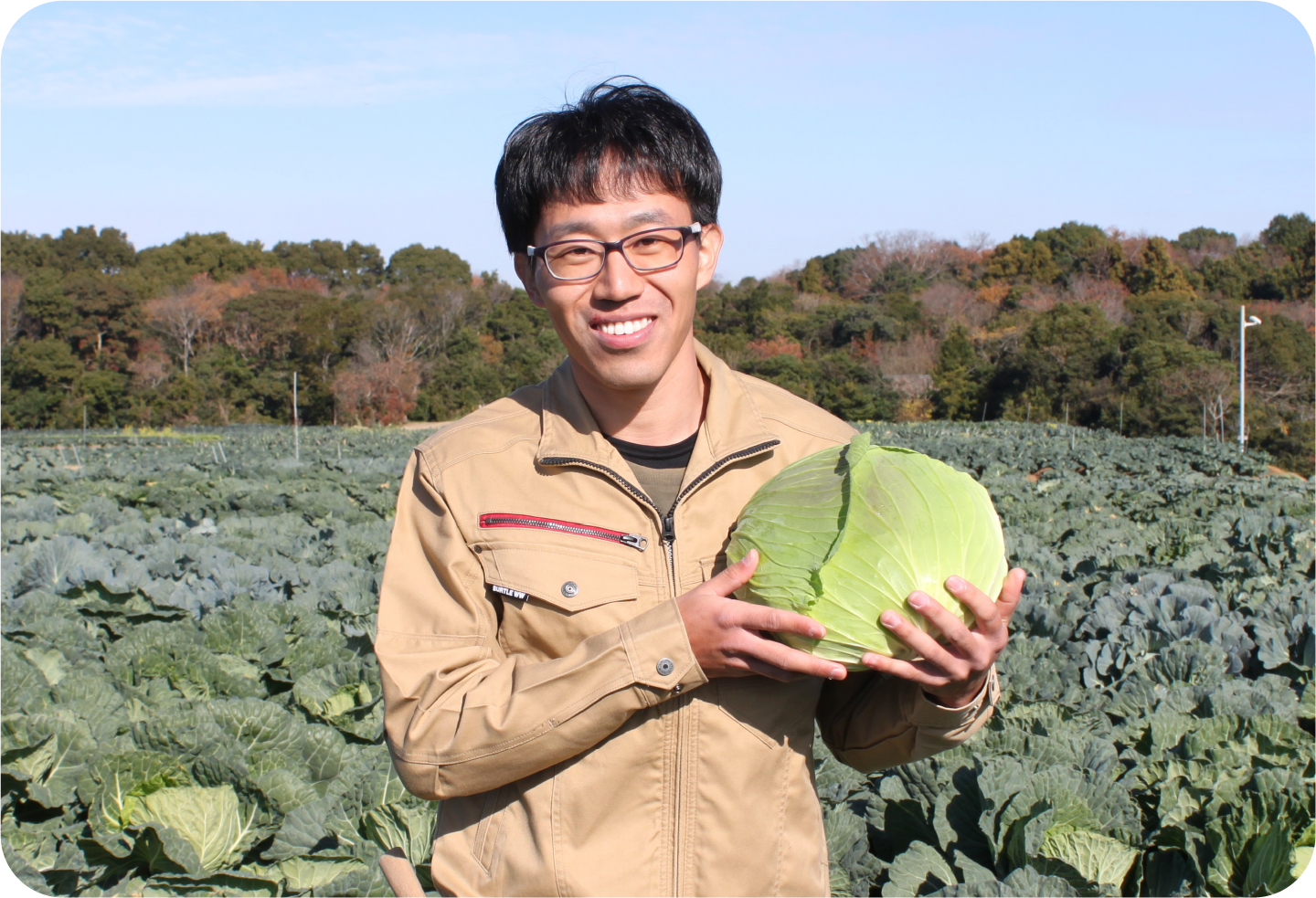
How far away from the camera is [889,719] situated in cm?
172

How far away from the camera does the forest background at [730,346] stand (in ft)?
121

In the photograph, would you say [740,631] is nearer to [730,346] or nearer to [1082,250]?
[730,346]

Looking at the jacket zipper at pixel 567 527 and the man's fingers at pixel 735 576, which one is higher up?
the jacket zipper at pixel 567 527

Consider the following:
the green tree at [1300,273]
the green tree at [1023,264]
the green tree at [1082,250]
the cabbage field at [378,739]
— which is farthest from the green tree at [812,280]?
the cabbage field at [378,739]

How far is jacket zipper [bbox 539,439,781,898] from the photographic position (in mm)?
1578

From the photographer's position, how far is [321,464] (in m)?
14.7

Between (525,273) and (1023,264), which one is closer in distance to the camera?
(525,273)

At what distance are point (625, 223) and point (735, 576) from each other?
648 mm

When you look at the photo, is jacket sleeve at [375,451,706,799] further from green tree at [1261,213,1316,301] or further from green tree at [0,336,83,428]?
green tree at [1261,213,1316,301]

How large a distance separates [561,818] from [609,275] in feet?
2.99

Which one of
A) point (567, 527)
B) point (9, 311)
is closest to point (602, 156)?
point (567, 527)

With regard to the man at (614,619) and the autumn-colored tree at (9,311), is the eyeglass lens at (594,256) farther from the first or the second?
the autumn-colored tree at (9,311)

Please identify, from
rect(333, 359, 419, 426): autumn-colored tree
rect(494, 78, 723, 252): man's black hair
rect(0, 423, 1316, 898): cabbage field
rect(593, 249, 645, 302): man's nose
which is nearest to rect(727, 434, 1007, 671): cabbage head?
rect(593, 249, 645, 302): man's nose

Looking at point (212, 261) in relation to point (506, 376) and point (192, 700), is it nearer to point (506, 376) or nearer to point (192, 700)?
point (506, 376)
